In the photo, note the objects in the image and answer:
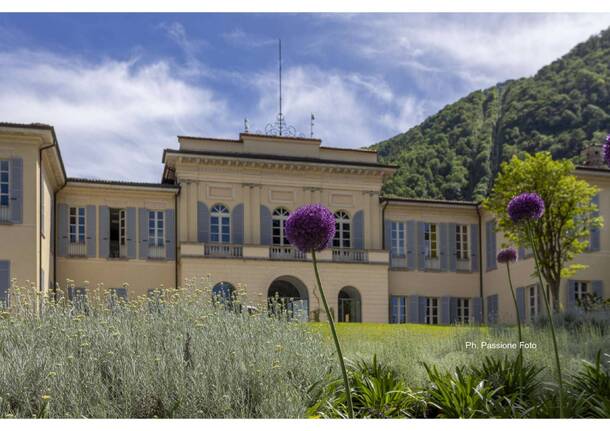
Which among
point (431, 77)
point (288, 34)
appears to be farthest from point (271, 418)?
point (431, 77)

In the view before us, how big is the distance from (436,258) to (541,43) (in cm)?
1126

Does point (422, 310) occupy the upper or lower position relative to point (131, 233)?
lower

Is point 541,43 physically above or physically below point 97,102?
above

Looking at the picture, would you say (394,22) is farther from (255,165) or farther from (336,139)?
Result: (255,165)

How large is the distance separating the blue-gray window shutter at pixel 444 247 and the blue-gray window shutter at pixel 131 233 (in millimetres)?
6887

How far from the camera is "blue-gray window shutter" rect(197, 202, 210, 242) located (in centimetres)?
1764

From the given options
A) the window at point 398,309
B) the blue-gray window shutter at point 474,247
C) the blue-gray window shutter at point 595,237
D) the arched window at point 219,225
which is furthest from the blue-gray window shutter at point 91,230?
the blue-gray window shutter at point 595,237

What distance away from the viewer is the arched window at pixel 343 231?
16.7 metres

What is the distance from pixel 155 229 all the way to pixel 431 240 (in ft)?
20.8

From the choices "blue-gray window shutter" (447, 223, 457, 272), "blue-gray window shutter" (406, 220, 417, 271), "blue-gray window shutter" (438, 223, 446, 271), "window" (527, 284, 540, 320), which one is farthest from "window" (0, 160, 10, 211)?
"window" (527, 284, 540, 320)

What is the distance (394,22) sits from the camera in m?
8.11

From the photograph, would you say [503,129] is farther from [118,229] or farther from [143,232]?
[118,229]

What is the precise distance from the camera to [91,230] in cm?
1788

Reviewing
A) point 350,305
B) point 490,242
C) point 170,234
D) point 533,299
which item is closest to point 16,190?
point 170,234
